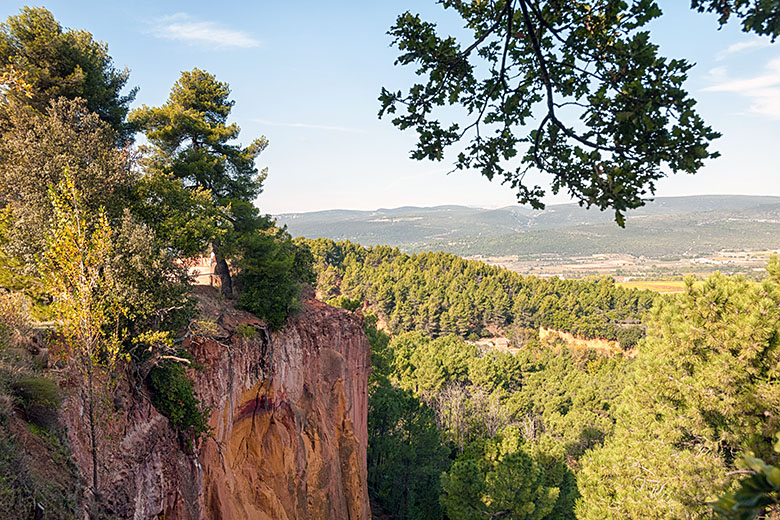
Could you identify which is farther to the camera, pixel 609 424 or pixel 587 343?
pixel 587 343

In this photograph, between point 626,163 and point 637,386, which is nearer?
point 626,163

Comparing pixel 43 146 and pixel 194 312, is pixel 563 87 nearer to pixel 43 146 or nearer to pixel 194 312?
pixel 194 312

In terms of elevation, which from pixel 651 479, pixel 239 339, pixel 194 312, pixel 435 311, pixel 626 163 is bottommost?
pixel 435 311

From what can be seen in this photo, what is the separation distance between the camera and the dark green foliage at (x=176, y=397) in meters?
9.44

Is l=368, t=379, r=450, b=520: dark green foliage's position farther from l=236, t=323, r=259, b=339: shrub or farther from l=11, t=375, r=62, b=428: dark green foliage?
l=11, t=375, r=62, b=428: dark green foliage

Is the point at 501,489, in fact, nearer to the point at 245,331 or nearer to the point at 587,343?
the point at 245,331

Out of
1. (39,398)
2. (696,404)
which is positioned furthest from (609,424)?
(39,398)

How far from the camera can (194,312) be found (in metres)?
10.7

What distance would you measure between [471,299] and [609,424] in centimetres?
3819

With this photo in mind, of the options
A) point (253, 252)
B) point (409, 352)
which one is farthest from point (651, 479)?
point (409, 352)

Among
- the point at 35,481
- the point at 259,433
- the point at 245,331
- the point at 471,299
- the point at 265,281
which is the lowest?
the point at 471,299

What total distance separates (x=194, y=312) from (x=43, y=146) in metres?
4.66

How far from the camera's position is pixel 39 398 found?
666 cm

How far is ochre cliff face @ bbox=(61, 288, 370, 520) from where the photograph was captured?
8492mm
